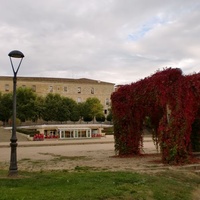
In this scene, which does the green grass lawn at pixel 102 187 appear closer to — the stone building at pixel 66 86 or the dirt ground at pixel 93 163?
the dirt ground at pixel 93 163

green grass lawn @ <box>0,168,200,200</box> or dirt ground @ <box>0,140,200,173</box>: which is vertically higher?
green grass lawn @ <box>0,168,200,200</box>

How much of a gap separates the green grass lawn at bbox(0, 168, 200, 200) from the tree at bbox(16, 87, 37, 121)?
62.6 metres

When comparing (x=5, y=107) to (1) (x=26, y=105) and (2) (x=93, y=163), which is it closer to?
(1) (x=26, y=105)

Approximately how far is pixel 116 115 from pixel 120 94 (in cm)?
120

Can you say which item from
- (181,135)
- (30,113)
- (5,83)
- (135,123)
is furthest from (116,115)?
(5,83)

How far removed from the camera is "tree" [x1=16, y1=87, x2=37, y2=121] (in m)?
70.4

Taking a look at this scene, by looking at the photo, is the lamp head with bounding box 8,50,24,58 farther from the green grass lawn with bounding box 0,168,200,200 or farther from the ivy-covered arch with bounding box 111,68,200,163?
the ivy-covered arch with bounding box 111,68,200,163

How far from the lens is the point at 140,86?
16.8 metres

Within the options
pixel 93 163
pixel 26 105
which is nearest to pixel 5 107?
pixel 26 105

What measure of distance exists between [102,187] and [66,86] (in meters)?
88.9

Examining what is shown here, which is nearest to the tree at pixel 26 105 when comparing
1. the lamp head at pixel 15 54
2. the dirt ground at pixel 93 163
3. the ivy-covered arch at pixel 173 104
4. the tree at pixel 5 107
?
the tree at pixel 5 107

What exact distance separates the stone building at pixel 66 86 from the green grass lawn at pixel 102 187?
8151cm

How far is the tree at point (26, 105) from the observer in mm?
70438

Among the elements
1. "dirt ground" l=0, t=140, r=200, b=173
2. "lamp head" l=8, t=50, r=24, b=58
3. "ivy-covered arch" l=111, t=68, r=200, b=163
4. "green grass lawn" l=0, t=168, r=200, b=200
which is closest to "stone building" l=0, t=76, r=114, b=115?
"dirt ground" l=0, t=140, r=200, b=173
